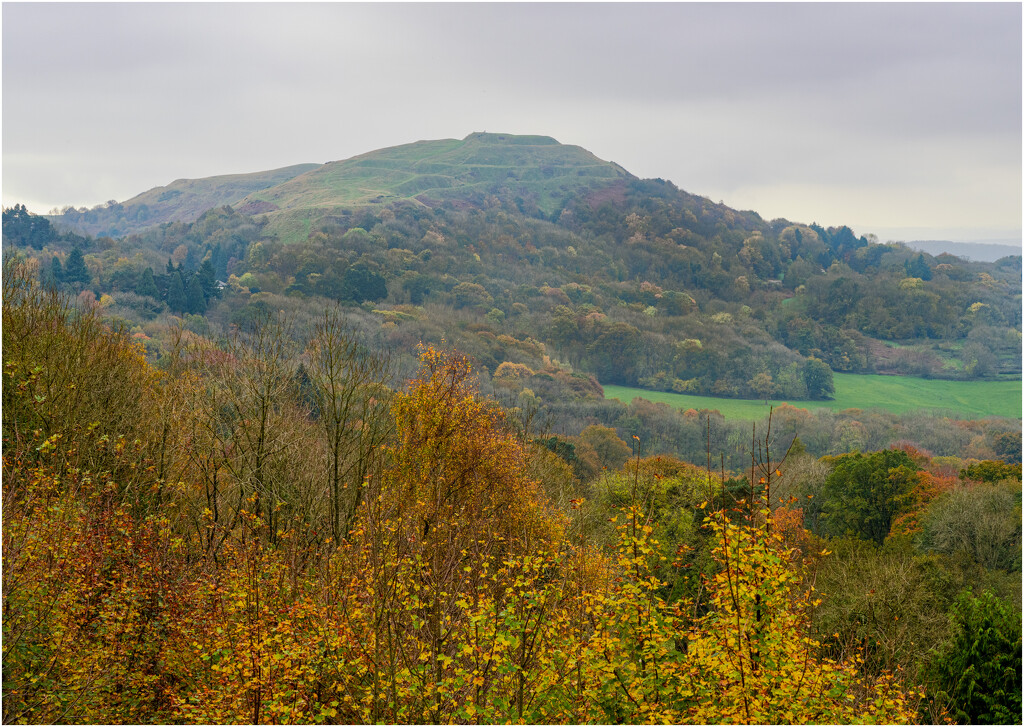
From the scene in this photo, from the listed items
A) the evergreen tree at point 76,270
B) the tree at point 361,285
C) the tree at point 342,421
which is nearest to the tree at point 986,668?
the tree at point 342,421

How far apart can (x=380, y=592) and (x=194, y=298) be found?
291ft

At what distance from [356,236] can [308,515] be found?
403 feet

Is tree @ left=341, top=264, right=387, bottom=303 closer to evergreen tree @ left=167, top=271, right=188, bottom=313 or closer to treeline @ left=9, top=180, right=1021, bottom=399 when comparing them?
treeline @ left=9, top=180, right=1021, bottom=399

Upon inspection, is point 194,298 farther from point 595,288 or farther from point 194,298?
point 595,288

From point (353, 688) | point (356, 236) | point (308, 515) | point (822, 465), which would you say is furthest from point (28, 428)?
point (356, 236)

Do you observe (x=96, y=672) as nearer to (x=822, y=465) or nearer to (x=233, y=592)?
(x=233, y=592)

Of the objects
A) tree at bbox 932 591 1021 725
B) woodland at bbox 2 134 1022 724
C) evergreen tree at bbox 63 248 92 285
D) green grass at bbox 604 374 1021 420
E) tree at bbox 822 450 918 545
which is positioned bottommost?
green grass at bbox 604 374 1021 420

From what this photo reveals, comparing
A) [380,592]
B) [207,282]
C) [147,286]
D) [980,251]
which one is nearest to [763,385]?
[207,282]

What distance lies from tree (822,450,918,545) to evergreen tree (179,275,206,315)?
77901 millimetres

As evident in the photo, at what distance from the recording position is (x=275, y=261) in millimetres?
118375

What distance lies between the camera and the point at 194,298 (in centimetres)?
8700

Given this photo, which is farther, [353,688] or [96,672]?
[353,688]

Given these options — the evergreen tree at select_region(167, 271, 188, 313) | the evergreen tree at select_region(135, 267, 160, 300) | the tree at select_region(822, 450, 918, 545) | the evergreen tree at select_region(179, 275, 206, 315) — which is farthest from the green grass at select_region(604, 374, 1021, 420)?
the evergreen tree at select_region(135, 267, 160, 300)

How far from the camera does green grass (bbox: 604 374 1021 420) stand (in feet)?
334
